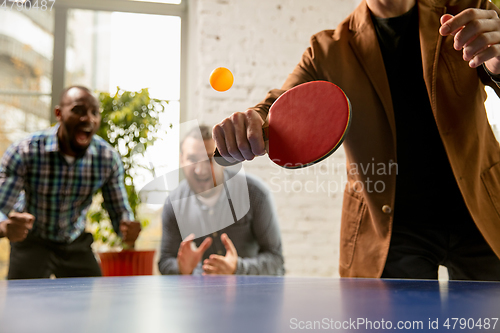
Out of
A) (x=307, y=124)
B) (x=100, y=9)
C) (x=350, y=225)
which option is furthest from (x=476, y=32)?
(x=100, y=9)

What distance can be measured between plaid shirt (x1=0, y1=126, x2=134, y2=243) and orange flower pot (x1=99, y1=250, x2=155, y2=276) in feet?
0.90

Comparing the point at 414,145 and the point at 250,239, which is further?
the point at 250,239

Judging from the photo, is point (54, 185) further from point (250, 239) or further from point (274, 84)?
point (274, 84)

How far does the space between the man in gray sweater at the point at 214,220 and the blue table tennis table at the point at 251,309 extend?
0.46 metres

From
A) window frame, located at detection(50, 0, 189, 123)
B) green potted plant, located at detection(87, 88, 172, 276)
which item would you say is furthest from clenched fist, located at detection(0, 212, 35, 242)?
window frame, located at detection(50, 0, 189, 123)

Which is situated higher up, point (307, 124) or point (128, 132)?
point (128, 132)

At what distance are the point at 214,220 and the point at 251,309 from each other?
970 mm

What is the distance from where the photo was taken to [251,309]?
467 mm

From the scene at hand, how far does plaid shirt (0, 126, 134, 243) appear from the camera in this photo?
2.06m

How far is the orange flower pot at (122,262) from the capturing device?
241 centimetres

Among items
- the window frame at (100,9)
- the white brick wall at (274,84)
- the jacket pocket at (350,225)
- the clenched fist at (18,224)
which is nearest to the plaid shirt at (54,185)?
the clenched fist at (18,224)

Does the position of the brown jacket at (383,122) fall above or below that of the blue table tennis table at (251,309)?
above

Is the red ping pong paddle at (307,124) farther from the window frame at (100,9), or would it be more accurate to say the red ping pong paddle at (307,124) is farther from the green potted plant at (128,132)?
the window frame at (100,9)

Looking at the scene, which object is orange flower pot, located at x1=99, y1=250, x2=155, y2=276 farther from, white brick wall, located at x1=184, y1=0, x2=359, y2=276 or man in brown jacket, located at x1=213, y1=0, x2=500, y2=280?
man in brown jacket, located at x1=213, y1=0, x2=500, y2=280
